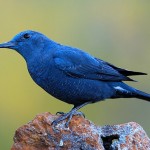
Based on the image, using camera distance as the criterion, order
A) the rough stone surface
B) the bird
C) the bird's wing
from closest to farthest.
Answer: the rough stone surface
the bird
the bird's wing

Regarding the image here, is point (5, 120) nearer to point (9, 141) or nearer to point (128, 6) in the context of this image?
point (9, 141)

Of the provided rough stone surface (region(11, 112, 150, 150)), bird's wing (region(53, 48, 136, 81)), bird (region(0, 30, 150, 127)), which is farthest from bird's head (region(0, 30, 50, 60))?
rough stone surface (region(11, 112, 150, 150))

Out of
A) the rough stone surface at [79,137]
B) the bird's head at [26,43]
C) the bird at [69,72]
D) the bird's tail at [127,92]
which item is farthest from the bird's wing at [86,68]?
the rough stone surface at [79,137]

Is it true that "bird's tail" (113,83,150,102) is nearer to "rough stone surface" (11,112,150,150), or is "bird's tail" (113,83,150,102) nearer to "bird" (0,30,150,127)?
"bird" (0,30,150,127)

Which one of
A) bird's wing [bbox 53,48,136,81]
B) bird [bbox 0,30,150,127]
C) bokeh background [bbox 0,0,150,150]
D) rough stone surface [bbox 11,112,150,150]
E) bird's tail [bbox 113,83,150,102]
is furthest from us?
bokeh background [bbox 0,0,150,150]

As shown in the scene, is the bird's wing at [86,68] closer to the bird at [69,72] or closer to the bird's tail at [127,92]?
the bird at [69,72]

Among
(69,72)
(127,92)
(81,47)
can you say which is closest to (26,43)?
(69,72)

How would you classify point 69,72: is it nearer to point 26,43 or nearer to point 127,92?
point 26,43
